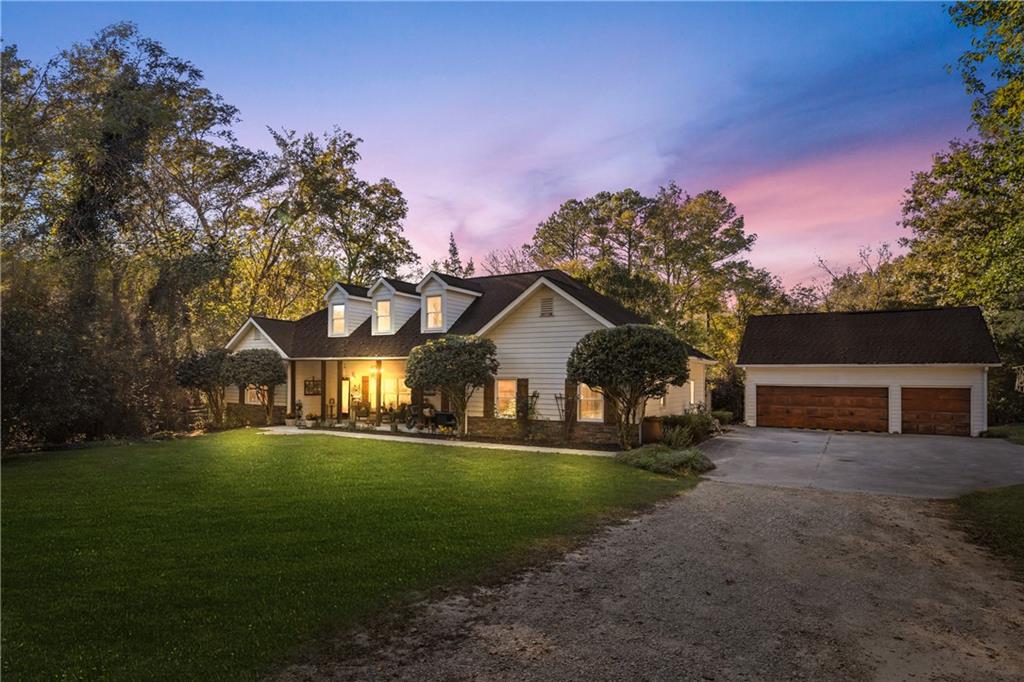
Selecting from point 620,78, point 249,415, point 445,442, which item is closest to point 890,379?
point 620,78

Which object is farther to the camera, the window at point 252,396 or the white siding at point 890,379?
the window at point 252,396

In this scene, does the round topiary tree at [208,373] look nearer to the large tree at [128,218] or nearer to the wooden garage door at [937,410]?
the large tree at [128,218]

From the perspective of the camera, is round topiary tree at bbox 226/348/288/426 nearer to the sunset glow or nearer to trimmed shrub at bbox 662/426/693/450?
the sunset glow

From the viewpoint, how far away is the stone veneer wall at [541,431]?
18016 mm


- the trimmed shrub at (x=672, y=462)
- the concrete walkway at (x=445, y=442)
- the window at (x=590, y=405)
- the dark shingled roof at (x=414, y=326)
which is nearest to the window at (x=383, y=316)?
the dark shingled roof at (x=414, y=326)

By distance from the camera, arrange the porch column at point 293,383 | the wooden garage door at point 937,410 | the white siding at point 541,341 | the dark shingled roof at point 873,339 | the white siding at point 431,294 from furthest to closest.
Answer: the porch column at point 293,383
the white siding at point 431,294
the dark shingled roof at point 873,339
the wooden garage door at point 937,410
the white siding at point 541,341

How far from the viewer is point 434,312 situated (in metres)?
22.8

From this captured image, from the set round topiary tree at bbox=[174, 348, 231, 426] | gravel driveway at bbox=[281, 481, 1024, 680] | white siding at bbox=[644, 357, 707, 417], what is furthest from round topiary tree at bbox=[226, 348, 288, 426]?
gravel driveway at bbox=[281, 481, 1024, 680]

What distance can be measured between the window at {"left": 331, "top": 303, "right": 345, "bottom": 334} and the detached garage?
18765mm

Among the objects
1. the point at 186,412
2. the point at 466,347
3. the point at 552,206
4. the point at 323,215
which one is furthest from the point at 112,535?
the point at 552,206

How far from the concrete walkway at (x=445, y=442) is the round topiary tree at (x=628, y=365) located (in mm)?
1664

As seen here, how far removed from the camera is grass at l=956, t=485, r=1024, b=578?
7.32 metres

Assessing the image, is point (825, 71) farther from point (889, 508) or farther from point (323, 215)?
point (323, 215)

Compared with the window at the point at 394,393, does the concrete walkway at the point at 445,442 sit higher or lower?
lower
